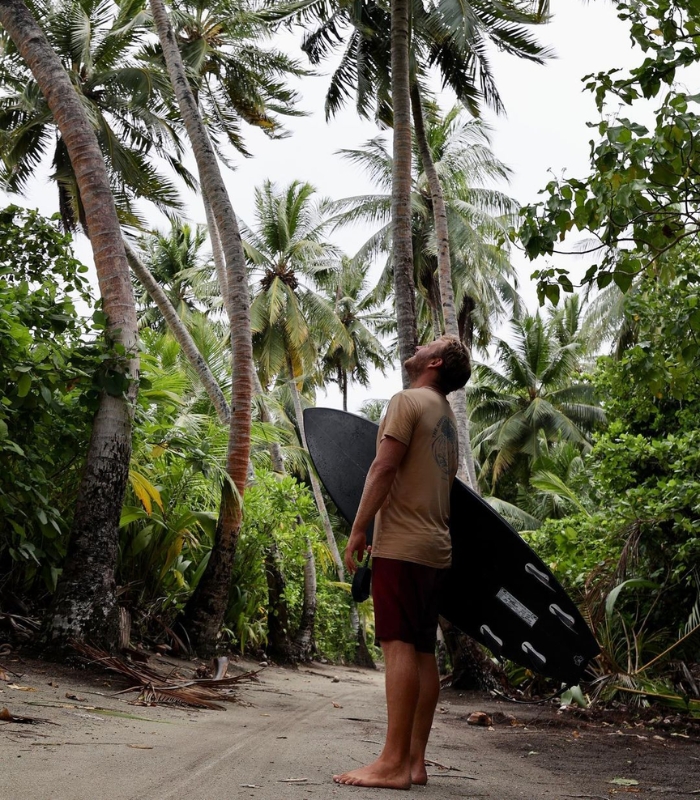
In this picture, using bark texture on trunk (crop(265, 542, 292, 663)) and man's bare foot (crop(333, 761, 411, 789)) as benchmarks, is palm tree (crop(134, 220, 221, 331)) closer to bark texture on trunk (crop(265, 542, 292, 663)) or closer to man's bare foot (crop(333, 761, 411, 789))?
bark texture on trunk (crop(265, 542, 292, 663))

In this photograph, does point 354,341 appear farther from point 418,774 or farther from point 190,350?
point 418,774

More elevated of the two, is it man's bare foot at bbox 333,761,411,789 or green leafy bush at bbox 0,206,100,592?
green leafy bush at bbox 0,206,100,592

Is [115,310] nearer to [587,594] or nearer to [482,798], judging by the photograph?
[482,798]

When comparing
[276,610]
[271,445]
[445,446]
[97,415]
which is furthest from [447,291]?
[445,446]

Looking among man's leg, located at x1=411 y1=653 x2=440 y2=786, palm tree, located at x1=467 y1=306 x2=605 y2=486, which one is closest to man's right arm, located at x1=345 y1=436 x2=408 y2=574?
man's leg, located at x1=411 y1=653 x2=440 y2=786

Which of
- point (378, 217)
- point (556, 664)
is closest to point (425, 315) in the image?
point (378, 217)

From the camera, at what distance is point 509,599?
13.3 ft

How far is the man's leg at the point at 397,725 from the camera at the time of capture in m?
2.96

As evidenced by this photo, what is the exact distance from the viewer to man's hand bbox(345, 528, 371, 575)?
3227 mm

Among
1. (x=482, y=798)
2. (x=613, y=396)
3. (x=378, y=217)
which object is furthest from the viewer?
(x=378, y=217)

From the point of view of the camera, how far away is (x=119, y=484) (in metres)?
5.85

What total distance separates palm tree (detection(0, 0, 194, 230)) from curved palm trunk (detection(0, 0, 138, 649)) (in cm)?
875

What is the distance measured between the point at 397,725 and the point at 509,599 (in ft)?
4.03

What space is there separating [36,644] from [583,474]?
7267 mm
